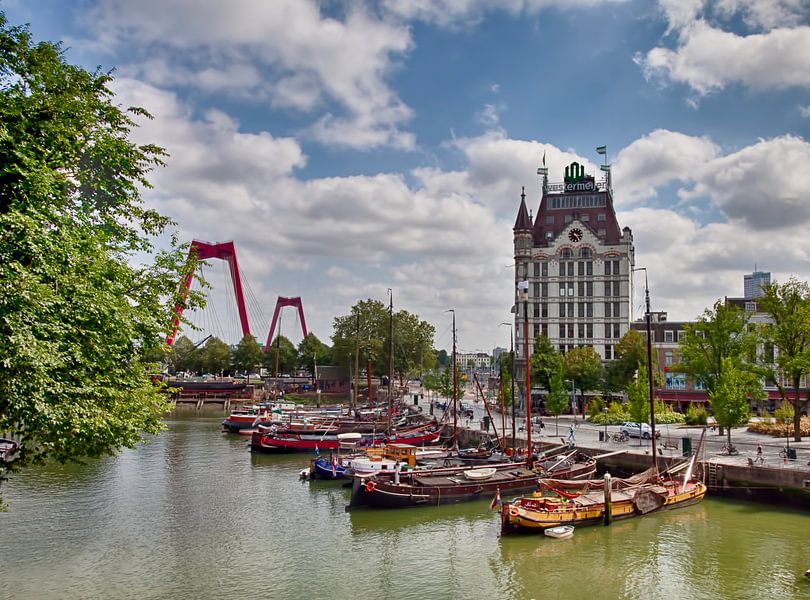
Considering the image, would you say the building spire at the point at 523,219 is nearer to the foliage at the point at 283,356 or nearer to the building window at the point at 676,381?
the building window at the point at 676,381

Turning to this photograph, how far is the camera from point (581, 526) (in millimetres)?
27828

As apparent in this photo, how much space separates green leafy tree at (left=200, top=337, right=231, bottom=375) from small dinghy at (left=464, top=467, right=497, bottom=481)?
111143 millimetres

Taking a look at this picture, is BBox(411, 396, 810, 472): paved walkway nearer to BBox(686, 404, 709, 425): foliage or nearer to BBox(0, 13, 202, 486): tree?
BBox(686, 404, 709, 425): foliage

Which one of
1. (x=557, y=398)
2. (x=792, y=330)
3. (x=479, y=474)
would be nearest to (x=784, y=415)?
(x=792, y=330)

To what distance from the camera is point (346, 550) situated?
25.7 m

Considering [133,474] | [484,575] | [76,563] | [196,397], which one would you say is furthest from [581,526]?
[196,397]

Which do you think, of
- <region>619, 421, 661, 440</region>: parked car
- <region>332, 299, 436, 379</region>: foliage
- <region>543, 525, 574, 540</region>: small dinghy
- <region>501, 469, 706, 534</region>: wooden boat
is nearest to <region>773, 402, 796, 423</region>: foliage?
<region>619, 421, 661, 440</region>: parked car

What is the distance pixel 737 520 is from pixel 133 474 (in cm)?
3619

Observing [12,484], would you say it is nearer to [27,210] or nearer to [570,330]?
[27,210]

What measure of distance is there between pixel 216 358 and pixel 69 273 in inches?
5064

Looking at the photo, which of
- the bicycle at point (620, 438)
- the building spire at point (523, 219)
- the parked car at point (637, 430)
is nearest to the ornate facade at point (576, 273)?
the building spire at point (523, 219)

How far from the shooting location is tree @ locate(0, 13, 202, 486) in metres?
12.3

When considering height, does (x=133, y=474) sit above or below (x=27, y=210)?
below

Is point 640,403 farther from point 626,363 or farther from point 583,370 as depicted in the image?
point 583,370
